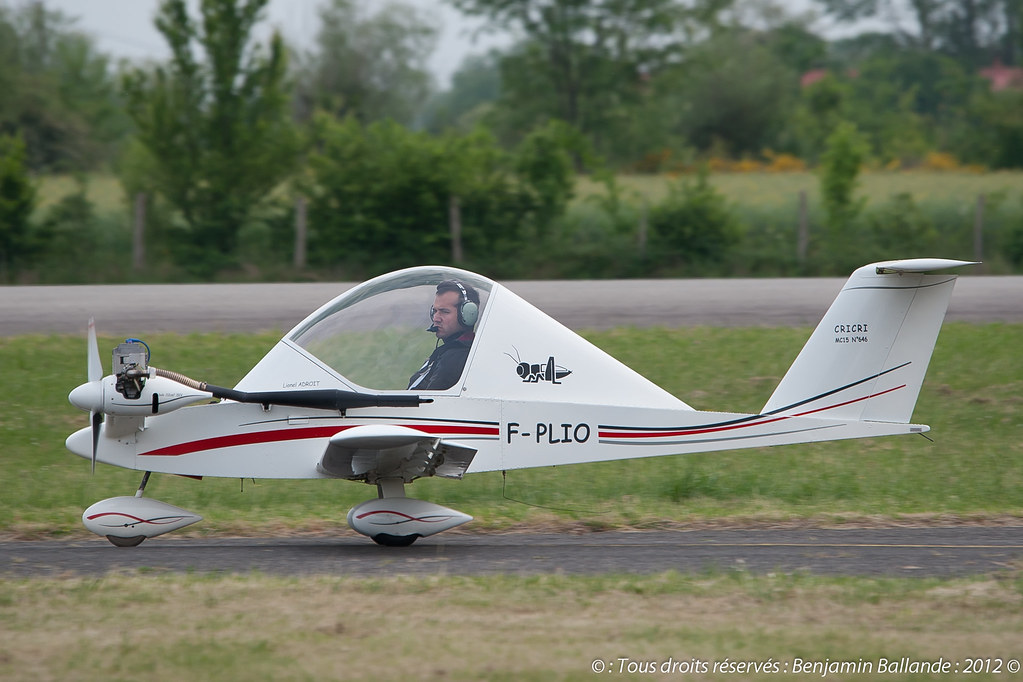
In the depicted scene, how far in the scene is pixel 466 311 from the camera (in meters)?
7.65

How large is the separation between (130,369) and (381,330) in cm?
171

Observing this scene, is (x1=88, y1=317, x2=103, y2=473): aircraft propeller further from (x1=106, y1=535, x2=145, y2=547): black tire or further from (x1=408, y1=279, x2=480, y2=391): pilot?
(x1=408, y1=279, x2=480, y2=391): pilot

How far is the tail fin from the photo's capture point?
758cm

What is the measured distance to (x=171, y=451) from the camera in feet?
24.5

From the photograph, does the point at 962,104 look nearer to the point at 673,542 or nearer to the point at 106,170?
the point at 106,170

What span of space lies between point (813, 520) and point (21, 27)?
58.7 m

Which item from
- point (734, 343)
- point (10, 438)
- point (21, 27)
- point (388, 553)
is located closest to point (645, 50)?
point (734, 343)

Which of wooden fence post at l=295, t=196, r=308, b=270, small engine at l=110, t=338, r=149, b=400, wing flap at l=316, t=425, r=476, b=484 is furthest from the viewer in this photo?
wooden fence post at l=295, t=196, r=308, b=270

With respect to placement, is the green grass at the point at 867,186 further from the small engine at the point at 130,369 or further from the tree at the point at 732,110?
the small engine at the point at 130,369

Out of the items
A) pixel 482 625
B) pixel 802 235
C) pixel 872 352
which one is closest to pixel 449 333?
pixel 482 625

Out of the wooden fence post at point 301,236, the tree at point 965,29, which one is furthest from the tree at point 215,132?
the tree at point 965,29

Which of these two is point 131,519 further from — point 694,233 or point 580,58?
point 580,58

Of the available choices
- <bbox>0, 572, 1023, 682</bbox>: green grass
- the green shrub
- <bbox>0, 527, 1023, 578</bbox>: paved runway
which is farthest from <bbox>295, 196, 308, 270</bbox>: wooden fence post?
<bbox>0, 572, 1023, 682</bbox>: green grass

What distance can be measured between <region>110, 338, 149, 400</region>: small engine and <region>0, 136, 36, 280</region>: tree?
1546 centimetres
